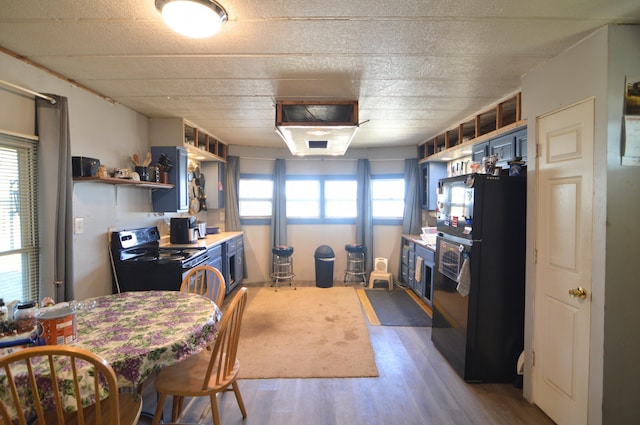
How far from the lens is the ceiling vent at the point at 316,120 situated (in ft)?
8.79

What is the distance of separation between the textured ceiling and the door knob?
151cm

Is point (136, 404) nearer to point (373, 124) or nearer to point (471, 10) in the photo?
point (471, 10)

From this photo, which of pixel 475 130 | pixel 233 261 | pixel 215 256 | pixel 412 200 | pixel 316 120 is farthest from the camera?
pixel 412 200

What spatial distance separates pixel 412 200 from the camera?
16.3ft

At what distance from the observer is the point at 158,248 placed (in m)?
3.28

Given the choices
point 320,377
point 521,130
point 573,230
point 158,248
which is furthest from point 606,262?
point 158,248

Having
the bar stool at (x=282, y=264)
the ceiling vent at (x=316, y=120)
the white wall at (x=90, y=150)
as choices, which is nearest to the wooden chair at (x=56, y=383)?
the white wall at (x=90, y=150)

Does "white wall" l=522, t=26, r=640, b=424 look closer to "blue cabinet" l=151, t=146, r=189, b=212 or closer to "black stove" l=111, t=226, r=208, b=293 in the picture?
"black stove" l=111, t=226, r=208, b=293

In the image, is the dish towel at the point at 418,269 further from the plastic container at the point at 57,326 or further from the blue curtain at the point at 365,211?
the plastic container at the point at 57,326

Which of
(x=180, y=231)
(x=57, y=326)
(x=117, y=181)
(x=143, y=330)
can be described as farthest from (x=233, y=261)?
(x=57, y=326)

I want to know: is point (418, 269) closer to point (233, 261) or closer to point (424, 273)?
point (424, 273)

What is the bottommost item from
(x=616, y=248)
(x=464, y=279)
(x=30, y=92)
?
(x=464, y=279)

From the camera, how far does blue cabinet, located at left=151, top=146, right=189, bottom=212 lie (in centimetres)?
335

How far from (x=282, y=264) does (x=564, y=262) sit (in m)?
4.00
